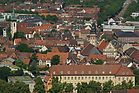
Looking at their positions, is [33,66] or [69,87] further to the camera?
[33,66]

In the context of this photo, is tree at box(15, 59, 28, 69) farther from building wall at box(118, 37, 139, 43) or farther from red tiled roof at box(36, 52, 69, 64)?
building wall at box(118, 37, 139, 43)

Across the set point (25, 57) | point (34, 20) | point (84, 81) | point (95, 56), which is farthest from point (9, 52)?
point (34, 20)

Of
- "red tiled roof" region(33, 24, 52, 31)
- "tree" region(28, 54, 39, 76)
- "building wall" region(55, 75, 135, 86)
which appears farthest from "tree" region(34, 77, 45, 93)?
"red tiled roof" region(33, 24, 52, 31)

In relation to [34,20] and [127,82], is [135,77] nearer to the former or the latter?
[127,82]

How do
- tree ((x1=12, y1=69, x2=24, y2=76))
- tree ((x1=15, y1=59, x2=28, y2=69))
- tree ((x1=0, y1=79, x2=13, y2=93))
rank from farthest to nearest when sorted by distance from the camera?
tree ((x1=15, y1=59, x2=28, y2=69)), tree ((x1=12, y1=69, x2=24, y2=76)), tree ((x1=0, y1=79, x2=13, y2=93))

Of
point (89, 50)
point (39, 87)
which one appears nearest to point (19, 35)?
point (89, 50)

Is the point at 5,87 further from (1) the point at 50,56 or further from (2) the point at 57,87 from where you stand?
(1) the point at 50,56

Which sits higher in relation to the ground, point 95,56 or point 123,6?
point 95,56

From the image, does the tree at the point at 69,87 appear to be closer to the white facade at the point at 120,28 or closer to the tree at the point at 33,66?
the tree at the point at 33,66
